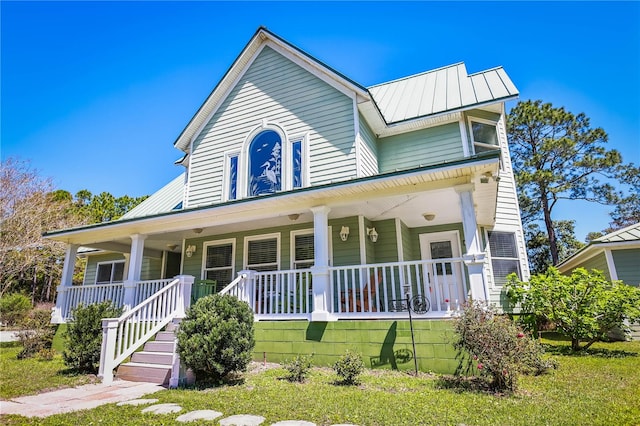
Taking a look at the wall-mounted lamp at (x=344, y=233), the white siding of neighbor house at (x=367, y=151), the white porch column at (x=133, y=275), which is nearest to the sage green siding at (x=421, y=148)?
the white siding of neighbor house at (x=367, y=151)

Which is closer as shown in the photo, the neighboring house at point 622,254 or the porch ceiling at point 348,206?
the porch ceiling at point 348,206

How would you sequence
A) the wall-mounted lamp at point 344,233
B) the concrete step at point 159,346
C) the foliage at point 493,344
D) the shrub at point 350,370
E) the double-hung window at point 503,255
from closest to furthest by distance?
the foliage at point 493,344 < the shrub at point 350,370 < the concrete step at point 159,346 < the wall-mounted lamp at point 344,233 < the double-hung window at point 503,255

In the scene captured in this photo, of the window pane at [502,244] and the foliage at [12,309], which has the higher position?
the window pane at [502,244]

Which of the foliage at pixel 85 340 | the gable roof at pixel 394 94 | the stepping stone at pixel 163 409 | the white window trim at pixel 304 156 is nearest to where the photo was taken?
the stepping stone at pixel 163 409

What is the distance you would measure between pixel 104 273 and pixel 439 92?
52.8ft

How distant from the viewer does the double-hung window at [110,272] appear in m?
14.9

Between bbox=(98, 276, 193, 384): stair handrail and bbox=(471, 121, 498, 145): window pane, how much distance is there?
31.7 ft

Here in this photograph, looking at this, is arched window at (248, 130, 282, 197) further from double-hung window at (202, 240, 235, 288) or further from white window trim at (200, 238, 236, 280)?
double-hung window at (202, 240, 235, 288)

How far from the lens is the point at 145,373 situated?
634 centimetres

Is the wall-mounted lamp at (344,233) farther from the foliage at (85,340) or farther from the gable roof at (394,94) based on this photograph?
the foliage at (85,340)

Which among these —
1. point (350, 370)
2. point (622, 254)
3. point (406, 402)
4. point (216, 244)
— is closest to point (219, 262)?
point (216, 244)

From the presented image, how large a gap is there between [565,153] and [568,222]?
41.3ft

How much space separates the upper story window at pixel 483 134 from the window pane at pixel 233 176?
25.1 feet

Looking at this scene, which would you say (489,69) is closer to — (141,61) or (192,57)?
(192,57)
